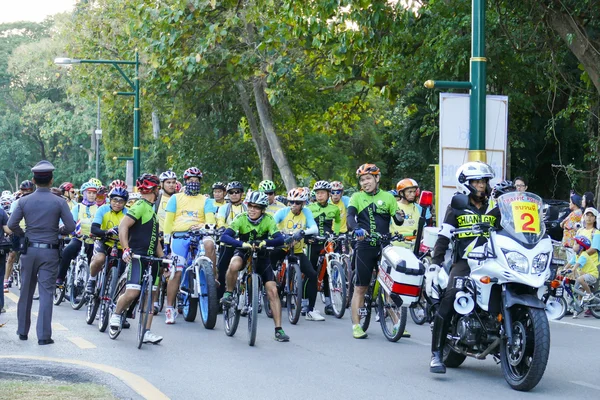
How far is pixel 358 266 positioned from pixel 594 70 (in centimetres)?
730

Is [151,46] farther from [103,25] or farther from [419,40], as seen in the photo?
[103,25]

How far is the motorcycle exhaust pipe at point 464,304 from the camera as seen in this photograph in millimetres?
8383

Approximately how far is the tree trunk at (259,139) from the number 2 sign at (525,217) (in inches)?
929

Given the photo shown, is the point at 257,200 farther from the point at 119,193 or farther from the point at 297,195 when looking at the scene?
the point at 119,193

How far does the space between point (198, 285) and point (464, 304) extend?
5.15 meters

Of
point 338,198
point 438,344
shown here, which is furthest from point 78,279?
point 438,344

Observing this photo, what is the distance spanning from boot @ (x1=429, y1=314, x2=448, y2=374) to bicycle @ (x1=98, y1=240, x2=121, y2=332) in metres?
4.41

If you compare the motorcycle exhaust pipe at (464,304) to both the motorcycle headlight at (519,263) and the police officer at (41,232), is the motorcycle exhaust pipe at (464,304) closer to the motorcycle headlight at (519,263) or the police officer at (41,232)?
the motorcycle headlight at (519,263)

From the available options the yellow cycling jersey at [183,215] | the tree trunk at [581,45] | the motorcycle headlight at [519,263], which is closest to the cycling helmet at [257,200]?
the yellow cycling jersey at [183,215]

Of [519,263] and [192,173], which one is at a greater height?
[192,173]

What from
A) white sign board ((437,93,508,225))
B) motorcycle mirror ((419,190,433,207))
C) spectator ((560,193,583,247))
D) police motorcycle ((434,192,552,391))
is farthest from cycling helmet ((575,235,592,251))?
police motorcycle ((434,192,552,391))

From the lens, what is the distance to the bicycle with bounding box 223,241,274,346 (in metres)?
11.0

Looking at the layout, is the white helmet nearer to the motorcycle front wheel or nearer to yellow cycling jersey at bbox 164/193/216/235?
the motorcycle front wheel

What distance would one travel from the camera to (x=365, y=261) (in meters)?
11.6
